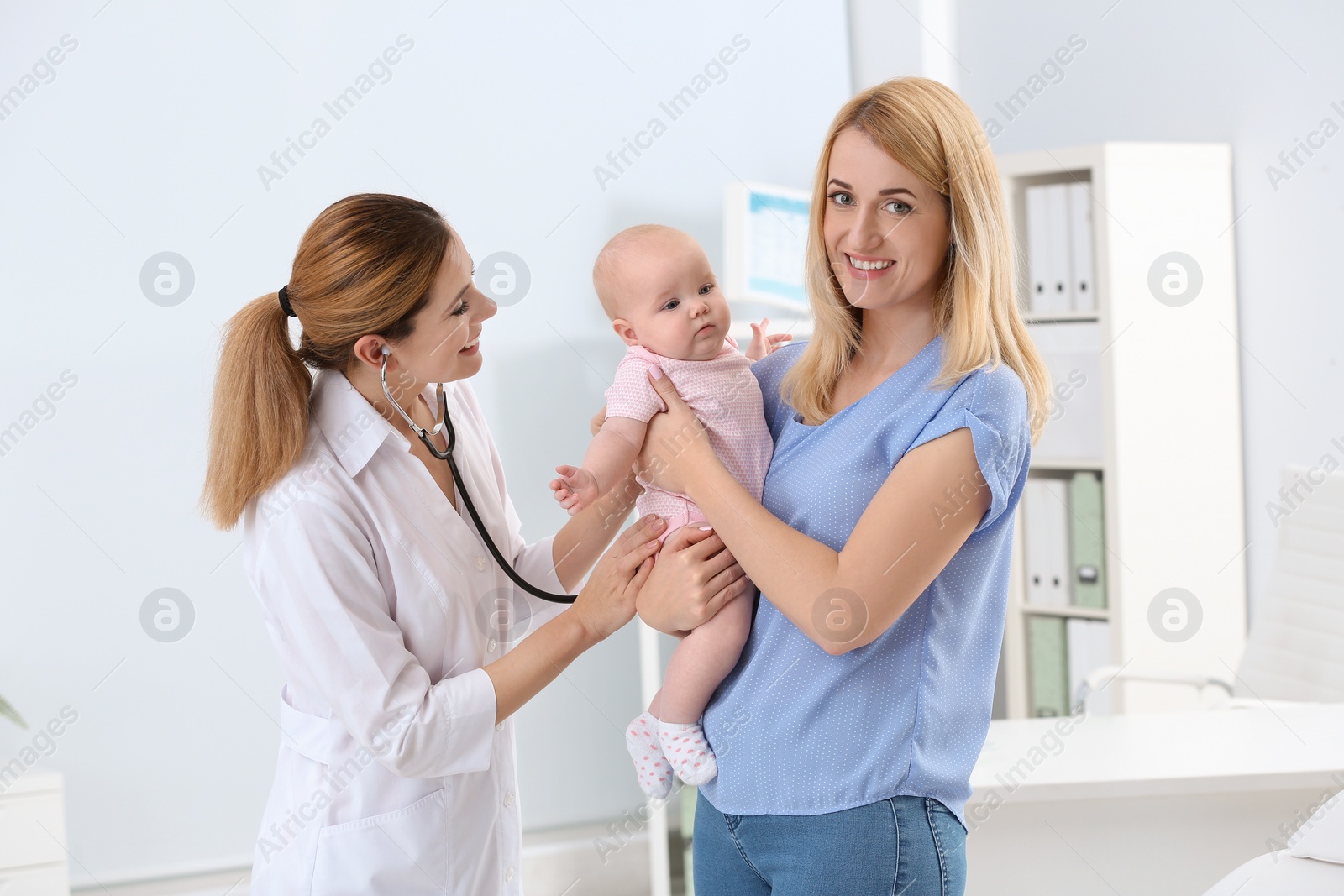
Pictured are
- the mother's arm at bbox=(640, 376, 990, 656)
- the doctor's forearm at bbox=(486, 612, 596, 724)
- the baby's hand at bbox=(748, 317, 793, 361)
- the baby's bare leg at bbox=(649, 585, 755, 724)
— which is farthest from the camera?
the baby's hand at bbox=(748, 317, 793, 361)

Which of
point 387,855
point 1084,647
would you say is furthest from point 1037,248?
point 387,855

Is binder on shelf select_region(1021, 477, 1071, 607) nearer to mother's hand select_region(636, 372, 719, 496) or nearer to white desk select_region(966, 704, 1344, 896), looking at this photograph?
white desk select_region(966, 704, 1344, 896)

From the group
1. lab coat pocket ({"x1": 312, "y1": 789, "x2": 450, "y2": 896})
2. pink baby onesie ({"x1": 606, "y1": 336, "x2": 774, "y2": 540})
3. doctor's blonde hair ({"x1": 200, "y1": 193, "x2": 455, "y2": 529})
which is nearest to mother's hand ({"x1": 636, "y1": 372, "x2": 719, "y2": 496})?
pink baby onesie ({"x1": 606, "y1": 336, "x2": 774, "y2": 540})

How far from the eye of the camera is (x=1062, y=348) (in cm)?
314

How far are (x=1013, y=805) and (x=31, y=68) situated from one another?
2.64m

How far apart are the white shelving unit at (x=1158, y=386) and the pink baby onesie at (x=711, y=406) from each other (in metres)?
2.03

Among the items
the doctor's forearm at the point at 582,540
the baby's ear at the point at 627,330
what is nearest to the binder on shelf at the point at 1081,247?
the doctor's forearm at the point at 582,540

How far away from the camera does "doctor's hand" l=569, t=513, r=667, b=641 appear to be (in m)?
1.37

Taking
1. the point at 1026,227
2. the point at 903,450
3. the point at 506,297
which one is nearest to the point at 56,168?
the point at 506,297

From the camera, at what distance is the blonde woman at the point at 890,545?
1.08m

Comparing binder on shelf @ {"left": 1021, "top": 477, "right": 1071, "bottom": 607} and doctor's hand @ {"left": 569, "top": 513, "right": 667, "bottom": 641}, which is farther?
binder on shelf @ {"left": 1021, "top": 477, "right": 1071, "bottom": 607}

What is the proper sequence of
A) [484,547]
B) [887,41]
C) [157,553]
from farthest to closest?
[887,41] → [157,553] → [484,547]

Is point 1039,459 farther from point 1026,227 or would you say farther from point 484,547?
point 484,547

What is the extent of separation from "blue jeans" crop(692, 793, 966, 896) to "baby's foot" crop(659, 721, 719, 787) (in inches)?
3.5
